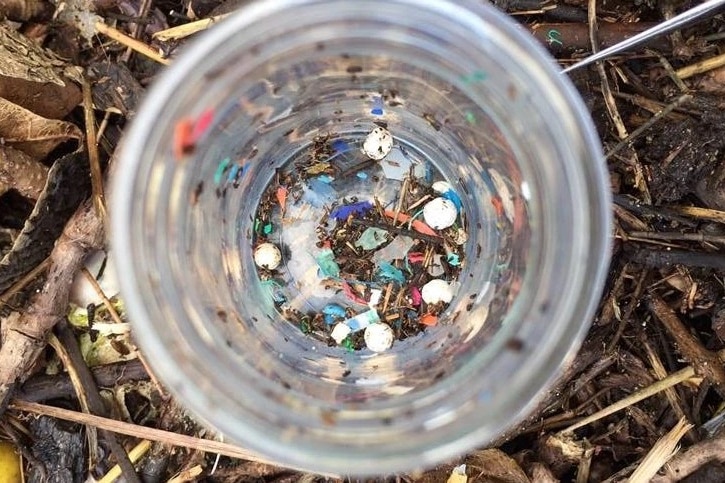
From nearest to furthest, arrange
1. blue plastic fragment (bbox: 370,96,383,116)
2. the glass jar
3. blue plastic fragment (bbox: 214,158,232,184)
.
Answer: the glass jar
blue plastic fragment (bbox: 214,158,232,184)
blue plastic fragment (bbox: 370,96,383,116)

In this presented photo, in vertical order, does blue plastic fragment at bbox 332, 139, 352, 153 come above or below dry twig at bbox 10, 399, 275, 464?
above

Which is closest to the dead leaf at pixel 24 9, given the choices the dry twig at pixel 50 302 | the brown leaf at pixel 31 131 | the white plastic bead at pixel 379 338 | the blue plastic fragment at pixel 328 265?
the brown leaf at pixel 31 131

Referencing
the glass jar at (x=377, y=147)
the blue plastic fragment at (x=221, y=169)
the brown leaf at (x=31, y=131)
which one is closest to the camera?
Answer: the glass jar at (x=377, y=147)

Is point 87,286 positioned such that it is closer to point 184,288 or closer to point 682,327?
point 184,288

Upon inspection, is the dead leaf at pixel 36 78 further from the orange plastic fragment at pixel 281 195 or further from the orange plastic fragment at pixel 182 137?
the orange plastic fragment at pixel 182 137

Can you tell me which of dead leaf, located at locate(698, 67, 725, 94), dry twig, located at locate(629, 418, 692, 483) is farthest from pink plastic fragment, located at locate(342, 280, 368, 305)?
dead leaf, located at locate(698, 67, 725, 94)

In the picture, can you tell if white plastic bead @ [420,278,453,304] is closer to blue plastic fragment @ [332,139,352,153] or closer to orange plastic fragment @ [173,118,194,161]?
blue plastic fragment @ [332,139,352,153]
